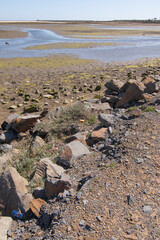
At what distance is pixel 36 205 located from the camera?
391 cm

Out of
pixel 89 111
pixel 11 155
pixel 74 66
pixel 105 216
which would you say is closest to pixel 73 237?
pixel 105 216

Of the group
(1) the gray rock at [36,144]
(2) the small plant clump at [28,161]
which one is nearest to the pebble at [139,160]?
(2) the small plant clump at [28,161]

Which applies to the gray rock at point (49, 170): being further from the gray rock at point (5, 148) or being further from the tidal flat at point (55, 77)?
the tidal flat at point (55, 77)

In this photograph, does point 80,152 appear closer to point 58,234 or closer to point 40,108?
point 58,234

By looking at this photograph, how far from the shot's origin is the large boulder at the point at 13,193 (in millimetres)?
4075

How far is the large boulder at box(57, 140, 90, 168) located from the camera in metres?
5.07

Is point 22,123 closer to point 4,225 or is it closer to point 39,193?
point 39,193

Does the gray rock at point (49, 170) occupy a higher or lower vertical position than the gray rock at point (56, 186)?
lower

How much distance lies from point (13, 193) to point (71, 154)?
4.91ft

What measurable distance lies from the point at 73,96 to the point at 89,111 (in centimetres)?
357

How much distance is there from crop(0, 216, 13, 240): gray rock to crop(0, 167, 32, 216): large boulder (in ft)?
0.89

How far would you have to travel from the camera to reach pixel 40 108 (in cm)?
951

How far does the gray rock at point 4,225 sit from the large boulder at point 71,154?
5.43 feet

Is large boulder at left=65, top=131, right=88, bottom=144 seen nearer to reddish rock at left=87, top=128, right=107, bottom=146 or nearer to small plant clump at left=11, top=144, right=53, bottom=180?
reddish rock at left=87, top=128, right=107, bottom=146
